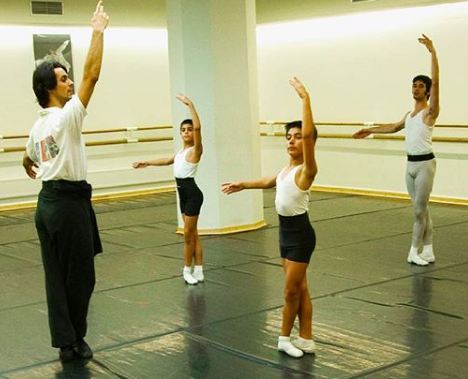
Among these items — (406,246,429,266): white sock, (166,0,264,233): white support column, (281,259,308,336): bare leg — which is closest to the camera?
(281,259,308,336): bare leg

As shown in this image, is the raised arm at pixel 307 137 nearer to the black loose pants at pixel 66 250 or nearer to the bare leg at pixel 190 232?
the black loose pants at pixel 66 250

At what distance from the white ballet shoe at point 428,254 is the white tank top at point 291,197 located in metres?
3.17

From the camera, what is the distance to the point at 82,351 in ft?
16.3

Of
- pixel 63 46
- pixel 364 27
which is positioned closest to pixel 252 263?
pixel 364 27

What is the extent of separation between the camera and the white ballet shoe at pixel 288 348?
481 cm

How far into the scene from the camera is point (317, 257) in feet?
26.4

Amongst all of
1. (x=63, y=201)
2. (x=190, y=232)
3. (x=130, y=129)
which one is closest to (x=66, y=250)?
(x=63, y=201)

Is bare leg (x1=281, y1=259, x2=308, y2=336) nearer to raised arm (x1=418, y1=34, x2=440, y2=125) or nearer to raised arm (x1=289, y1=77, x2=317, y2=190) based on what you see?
raised arm (x1=289, y1=77, x2=317, y2=190)

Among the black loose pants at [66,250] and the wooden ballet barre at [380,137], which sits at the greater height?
the wooden ballet barre at [380,137]

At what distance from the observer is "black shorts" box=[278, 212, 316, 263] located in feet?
15.4

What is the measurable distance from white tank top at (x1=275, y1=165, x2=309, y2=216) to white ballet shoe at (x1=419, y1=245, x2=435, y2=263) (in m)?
3.17

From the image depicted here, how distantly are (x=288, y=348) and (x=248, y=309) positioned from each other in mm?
1228

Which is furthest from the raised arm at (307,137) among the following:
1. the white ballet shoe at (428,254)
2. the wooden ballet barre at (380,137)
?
the wooden ballet barre at (380,137)

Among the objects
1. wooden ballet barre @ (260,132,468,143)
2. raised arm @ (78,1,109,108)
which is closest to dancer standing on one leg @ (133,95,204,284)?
raised arm @ (78,1,109,108)
